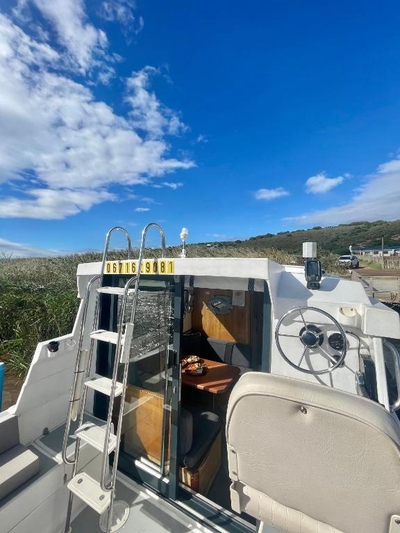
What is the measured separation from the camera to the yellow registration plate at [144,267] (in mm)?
2436

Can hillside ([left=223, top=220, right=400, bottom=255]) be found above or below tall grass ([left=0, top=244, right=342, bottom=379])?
above

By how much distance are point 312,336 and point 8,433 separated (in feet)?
9.20

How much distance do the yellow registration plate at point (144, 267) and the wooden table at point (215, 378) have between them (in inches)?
62.1

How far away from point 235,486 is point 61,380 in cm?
227

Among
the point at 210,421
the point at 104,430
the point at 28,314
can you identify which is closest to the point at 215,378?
the point at 210,421

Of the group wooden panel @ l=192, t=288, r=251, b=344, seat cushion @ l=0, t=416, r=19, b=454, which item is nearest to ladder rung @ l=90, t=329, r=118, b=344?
seat cushion @ l=0, t=416, r=19, b=454

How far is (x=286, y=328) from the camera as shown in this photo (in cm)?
214

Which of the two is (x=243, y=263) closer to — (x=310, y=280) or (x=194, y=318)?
(x=310, y=280)

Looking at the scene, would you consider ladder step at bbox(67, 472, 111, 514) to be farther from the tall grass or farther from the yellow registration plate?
the tall grass

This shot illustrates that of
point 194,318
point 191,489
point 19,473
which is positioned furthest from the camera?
point 194,318

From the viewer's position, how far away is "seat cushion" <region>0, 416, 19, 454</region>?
232 centimetres

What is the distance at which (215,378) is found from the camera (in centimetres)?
339

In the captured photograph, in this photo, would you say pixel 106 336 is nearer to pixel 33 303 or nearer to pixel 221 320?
pixel 221 320

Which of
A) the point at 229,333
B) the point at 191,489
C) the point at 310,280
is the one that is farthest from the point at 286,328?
the point at 229,333
